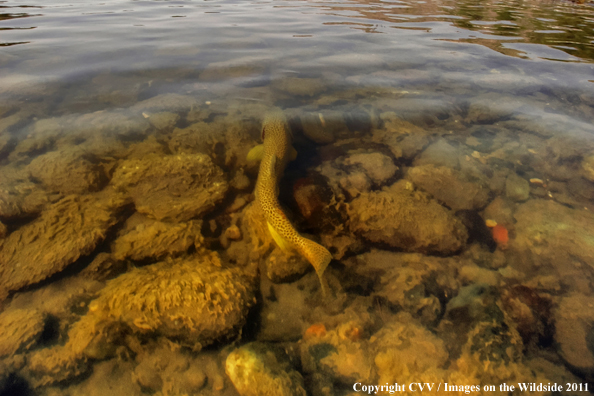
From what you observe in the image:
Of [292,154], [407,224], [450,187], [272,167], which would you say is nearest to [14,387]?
[272,167]

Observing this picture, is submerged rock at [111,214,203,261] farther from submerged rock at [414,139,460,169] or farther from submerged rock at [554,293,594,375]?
submerged rock at [554,293,594,375]

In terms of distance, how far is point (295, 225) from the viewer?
454cm

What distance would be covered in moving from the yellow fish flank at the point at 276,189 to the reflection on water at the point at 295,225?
146mm

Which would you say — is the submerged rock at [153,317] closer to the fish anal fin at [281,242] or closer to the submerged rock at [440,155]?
the fish anal fin at [281,242]

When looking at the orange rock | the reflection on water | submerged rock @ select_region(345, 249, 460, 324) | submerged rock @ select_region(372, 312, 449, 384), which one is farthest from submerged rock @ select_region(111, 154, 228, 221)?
submerged rock @ select_region(372, 312, 449, 384)

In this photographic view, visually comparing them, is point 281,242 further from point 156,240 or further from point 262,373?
point 156,240

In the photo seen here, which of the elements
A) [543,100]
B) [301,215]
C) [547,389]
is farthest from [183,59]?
[547,389]

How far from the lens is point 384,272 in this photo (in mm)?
4121

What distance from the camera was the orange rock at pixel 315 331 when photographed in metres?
3.59

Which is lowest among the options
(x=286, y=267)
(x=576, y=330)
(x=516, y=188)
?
(x=576, y=330)

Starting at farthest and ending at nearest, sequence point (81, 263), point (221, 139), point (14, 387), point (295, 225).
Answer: point (221, 139)
point (295, 225)
point (81, 263)
point (14, 387)

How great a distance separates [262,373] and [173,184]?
3.29m

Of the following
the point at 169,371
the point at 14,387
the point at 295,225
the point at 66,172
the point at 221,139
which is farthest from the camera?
the point at 221,139

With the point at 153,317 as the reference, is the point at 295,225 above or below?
above
